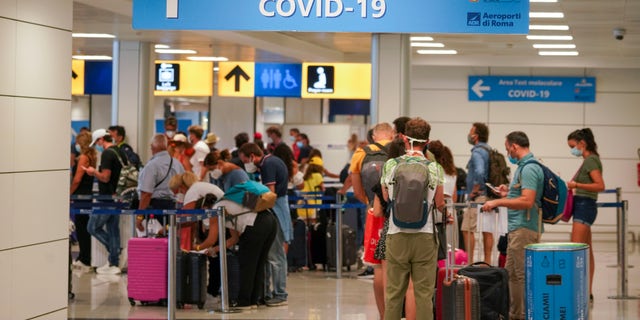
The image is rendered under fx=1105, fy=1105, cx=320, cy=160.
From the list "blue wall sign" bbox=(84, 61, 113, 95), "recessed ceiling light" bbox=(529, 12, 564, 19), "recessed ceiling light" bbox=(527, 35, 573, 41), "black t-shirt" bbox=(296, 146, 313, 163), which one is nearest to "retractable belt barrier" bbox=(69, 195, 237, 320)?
"recessed ceiling light" bbox=(529, 12, 564, 19)

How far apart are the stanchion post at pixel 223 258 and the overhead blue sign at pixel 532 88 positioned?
41.2ft

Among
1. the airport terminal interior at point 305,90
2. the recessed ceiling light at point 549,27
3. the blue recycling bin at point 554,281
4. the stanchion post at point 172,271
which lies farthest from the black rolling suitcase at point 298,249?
the blue recycling bin at point 554,281

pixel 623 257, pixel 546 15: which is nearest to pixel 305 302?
pixel 623 257

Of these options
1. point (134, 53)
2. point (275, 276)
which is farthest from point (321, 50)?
point (275, 276)

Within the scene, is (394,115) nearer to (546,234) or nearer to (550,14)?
(550,14)

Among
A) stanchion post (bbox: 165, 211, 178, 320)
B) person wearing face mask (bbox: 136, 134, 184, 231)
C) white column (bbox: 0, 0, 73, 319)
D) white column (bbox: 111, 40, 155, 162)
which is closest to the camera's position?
white column (bbox: 0, 0, 73, 319)

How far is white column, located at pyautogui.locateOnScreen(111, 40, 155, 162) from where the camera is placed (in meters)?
17.1

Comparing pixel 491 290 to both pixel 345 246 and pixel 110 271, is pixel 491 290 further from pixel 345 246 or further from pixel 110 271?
pixel 110 271

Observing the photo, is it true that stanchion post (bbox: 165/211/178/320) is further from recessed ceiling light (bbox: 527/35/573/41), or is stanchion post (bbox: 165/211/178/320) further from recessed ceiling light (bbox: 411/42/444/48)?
recessed ceiling light (bbox: 411/42/444/48)

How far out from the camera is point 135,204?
12.2 meters

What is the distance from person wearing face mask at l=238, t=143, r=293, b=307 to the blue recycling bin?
3.00m

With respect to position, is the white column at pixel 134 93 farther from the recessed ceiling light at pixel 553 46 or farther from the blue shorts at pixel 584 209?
the blue shorts at pixel 584 209

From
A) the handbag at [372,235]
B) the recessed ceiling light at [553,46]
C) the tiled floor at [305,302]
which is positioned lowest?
the tiled floor at [305,302]

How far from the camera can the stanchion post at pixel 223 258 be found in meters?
10.1
